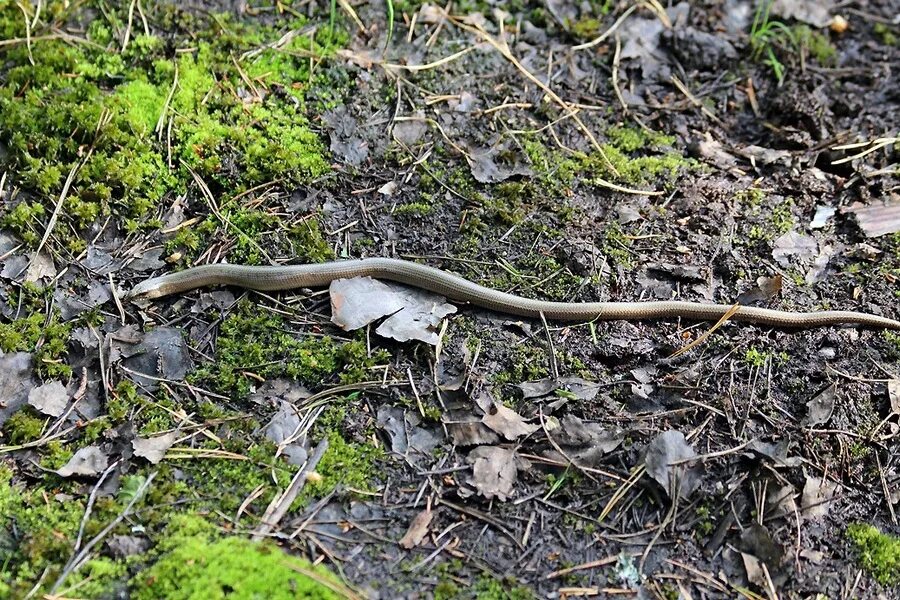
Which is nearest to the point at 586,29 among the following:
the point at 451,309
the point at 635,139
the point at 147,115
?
the point at 635,139

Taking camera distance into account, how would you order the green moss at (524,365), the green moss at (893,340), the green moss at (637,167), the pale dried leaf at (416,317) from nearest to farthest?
the green moss at (524,365), the pale dried leaf at (416,317), the green moss at (893,340), the green moss at (637,167)

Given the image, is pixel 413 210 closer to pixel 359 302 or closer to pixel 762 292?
pixel 359 302

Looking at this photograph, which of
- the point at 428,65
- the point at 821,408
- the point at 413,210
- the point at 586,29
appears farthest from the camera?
the point at 586,29

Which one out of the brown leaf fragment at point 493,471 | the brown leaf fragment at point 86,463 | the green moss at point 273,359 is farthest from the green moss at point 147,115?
the brown leaf fragment at point 493,471

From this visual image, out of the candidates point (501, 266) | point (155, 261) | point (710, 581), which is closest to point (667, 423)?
point (710, 581)

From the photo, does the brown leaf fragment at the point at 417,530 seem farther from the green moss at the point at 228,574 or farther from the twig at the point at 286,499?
the twig at the point at 286,499

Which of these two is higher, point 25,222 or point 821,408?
point 25,222

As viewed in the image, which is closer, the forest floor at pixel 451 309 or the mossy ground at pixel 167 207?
the mossy ground at pixel 167 207
